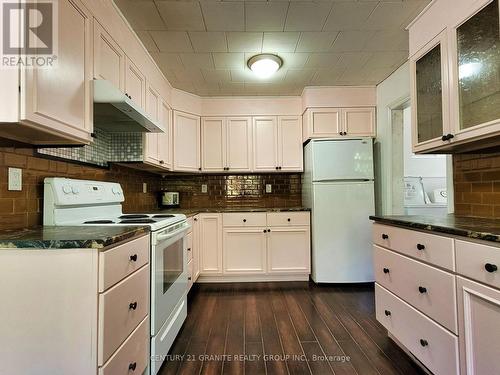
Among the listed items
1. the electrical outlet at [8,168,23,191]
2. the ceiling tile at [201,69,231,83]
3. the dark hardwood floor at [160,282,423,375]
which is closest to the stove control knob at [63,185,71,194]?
the electrical outlet at [8,168,23,191]

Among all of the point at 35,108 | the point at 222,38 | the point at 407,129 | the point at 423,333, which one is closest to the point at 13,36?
the point at 35,108

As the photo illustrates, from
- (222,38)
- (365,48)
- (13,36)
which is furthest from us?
(365,48)

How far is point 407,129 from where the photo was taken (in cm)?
345

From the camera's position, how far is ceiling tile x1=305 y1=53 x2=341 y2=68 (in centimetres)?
240

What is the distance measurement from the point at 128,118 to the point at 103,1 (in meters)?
0.70

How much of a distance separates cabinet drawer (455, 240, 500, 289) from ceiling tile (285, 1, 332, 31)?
1659 millimetres

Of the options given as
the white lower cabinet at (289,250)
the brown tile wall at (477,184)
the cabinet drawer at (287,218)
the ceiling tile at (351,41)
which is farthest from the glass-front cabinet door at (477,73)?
the white lower cabinet at (289,250)

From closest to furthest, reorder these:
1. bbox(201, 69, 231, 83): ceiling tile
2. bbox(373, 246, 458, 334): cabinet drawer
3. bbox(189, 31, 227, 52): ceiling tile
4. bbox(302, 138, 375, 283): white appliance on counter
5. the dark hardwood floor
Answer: bbox(373, 246, 458, 334): cabinet drawer, the dark hardwood floor, bbox(189, 31, 227, 52): ceiling tile, bbox(201, 69, 231, 83): ceiling tile, bbox(302, 138, 375, 283): white appliance on counter

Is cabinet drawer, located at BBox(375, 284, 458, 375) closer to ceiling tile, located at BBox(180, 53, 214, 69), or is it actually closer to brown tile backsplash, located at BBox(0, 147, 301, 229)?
brown tile backsplash, located at BBox(0, 147, 301, 229)

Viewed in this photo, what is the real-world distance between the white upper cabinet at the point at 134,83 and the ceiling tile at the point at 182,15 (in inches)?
16.4

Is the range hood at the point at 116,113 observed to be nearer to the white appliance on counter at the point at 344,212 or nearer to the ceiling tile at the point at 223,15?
the ceiling tile at the point at 223,15

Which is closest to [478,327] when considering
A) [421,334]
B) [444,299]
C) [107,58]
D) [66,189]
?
[444,299]

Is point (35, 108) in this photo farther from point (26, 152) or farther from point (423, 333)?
point (423, 333)

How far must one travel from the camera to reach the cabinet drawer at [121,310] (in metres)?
1.01
